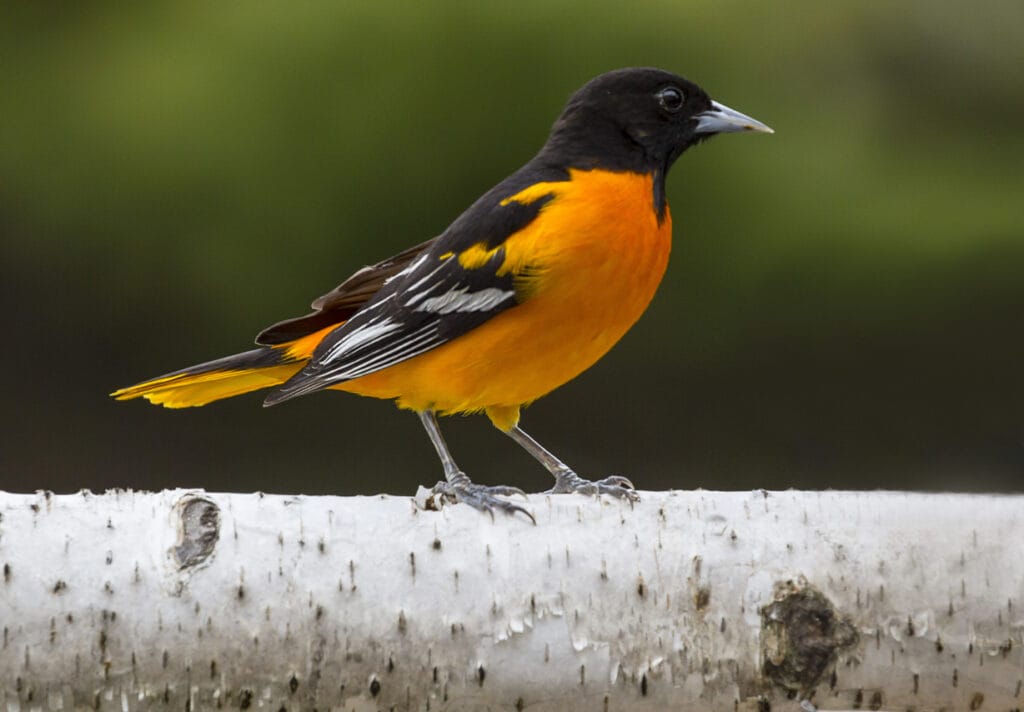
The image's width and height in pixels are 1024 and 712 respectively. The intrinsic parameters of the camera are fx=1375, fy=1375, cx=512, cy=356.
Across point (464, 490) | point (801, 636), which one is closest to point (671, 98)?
point (464, 490)

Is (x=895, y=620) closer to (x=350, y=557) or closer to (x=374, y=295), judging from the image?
(x=350, y=557)

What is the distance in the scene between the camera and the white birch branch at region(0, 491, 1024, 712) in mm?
2305

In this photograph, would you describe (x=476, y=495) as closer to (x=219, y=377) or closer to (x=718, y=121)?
(x=219, y=377)

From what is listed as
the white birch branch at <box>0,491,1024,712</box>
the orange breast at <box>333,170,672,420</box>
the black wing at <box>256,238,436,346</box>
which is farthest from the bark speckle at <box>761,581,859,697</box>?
the black wing at <box>256,238,436,346</box>

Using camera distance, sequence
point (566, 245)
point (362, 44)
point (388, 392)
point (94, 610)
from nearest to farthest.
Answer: point (94, 610), point (566, 245), point (388, 392), point (362, 44)

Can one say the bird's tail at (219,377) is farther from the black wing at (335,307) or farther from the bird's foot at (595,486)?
the bird's foot at (595,486)

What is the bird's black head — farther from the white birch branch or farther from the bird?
the white birch branch

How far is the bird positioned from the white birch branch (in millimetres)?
435

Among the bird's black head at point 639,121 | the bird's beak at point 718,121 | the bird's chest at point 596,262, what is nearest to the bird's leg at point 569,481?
the bird's chest at point 596,262

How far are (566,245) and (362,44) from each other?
3321mm

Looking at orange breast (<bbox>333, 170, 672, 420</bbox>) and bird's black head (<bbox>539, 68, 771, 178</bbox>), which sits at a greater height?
bird's black head (<bbox>539, 68, 771, 178</bbox>)

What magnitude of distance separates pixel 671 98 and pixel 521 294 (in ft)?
2.23

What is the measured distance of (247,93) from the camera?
240 inches

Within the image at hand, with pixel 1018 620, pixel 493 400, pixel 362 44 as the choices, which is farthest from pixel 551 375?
pixel 362 44
